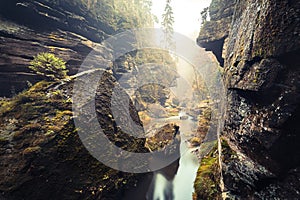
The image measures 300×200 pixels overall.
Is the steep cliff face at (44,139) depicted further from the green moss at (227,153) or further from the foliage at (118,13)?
the foliage at (118,13)

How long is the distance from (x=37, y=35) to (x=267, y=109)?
54.7 feet

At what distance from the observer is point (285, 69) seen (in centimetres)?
487

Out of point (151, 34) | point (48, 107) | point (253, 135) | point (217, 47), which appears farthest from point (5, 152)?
point (151, 34)

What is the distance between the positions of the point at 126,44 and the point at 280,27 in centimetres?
2572

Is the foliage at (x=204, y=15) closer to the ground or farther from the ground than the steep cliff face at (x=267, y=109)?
farther from the ground

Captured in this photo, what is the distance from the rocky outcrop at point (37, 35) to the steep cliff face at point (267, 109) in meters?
11.9

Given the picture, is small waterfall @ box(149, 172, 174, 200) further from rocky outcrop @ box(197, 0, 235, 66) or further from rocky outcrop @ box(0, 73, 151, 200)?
rocky outcrop @ box(197, 0, 235, 66)

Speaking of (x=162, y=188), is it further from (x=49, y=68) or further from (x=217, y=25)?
(x=217, y=25)

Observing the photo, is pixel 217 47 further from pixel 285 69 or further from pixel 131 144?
pixel 131 144

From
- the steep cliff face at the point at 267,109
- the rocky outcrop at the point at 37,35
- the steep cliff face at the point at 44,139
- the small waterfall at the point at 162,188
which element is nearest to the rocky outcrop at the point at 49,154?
the steep cliff face at the point at 44,139

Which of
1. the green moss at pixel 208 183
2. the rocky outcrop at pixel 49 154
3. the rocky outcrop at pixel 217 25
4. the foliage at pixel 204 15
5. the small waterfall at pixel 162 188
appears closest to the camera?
the rocky outcrop at pixel 49 154

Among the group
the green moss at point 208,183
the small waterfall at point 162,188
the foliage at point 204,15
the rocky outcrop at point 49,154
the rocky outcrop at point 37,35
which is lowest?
the small waterfall at point 162,188

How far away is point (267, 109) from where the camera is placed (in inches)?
205

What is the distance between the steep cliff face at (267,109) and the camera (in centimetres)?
449
